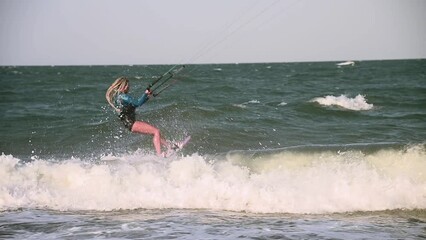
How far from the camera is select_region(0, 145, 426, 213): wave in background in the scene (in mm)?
9312

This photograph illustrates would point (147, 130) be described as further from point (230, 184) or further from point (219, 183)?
point (230, 184)

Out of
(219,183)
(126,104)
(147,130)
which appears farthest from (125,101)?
(219,183)

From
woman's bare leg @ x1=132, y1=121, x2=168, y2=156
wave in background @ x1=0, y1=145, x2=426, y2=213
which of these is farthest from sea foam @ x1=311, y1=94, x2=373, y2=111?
woman's bare leg @ x1=132, y1=121, x2=168, y2=156

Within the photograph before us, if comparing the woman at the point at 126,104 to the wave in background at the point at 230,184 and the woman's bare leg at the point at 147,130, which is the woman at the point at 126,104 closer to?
the woman's bare leg at the point at 147,130

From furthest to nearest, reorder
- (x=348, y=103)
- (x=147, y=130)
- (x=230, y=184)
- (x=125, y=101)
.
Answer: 1. (x=348, y=103)
2. (x=147, y=130)
3. (x=125, y=101)
4. (x=230, y=184)

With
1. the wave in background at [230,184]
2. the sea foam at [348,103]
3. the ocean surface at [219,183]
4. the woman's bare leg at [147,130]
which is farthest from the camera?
the sea foam at [348,103]

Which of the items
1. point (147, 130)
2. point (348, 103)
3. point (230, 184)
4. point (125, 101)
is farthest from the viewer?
point (348, 103)

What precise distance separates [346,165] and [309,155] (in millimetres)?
1560

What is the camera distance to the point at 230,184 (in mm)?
9859

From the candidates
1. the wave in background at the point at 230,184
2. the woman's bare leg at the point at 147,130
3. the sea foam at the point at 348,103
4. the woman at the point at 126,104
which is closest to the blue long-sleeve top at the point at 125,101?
the woman at the point at 126,104

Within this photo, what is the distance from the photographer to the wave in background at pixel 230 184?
9312 mm

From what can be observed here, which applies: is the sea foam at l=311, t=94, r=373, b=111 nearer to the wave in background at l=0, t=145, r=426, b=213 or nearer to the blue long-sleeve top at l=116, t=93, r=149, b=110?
the wave in background at l=0, t=145, r=426, b=213

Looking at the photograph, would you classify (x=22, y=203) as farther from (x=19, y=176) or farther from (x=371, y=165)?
(x=371, y=165)

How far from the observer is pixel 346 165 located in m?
11.0
